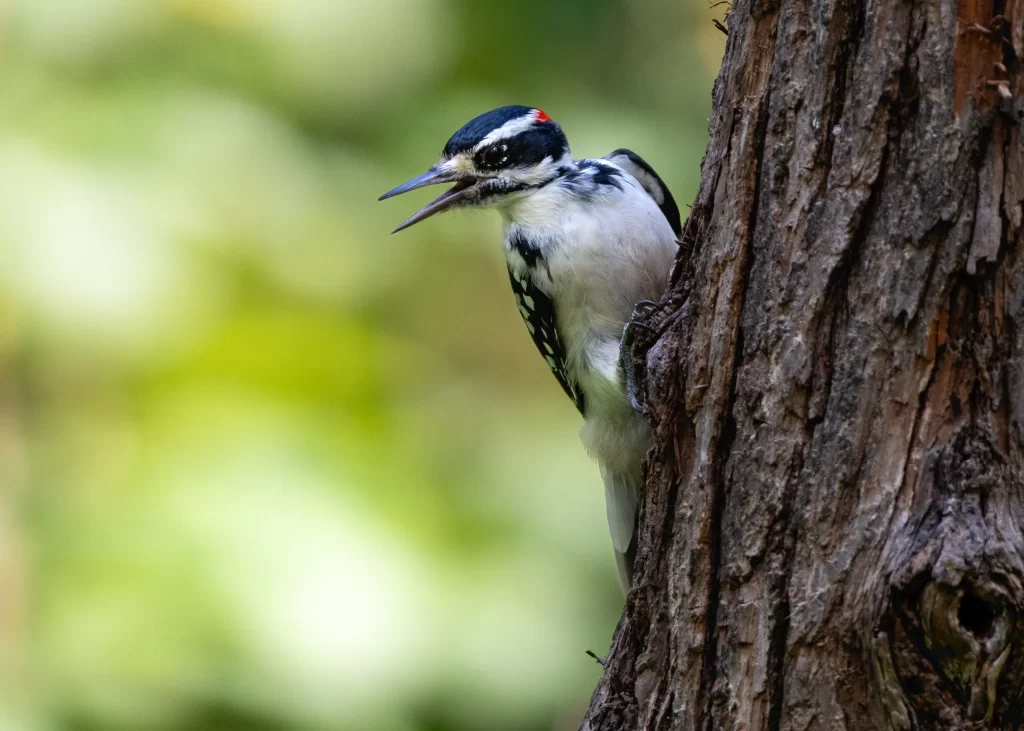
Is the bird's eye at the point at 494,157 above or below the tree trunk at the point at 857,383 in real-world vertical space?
above

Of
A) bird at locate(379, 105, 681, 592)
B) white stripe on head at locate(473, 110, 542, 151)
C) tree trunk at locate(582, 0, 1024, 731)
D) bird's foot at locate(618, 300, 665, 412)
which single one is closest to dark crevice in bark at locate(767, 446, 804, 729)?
tree trunk at locate(582, 0, 1024, 731)

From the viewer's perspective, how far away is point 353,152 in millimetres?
4699

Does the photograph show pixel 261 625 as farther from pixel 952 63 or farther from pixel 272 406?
pixel 952 63

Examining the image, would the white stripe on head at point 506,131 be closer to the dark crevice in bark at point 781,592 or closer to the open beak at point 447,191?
the open beak at point 447,191

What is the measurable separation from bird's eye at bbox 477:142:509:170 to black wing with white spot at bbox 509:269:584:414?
1.07 feet

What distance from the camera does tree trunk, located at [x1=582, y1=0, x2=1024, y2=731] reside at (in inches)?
63.5

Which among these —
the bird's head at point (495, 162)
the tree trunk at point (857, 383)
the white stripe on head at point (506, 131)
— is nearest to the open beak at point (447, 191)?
the bird's head at point (495, 162)

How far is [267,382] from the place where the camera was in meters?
4.08

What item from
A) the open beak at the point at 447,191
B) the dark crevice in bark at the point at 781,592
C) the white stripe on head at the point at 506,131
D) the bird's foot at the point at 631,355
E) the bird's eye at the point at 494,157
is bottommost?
the dark crevice in bark at the point at 781,592

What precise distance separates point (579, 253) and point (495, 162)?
443mm

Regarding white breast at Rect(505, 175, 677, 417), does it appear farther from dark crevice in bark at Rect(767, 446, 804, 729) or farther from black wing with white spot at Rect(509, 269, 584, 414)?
dark crevice in bark at Rect(767, 446, 804, 729)

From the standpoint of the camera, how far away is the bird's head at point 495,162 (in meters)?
3.19

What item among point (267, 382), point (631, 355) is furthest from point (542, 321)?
point (267, 382)

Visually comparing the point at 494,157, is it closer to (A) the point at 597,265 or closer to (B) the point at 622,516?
(A) the point at 597,265
